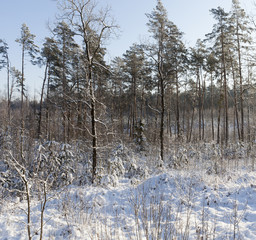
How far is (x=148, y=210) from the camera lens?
4934 mm

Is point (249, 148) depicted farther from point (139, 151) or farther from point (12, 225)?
point (12, 225)

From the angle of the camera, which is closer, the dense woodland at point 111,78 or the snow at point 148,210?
the snow at point 148,210

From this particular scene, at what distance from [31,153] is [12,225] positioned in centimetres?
821

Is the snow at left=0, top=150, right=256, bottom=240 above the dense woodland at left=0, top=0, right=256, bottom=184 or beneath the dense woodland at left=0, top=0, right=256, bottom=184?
beneath

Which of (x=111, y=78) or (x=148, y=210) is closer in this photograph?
(x=148, y=210)

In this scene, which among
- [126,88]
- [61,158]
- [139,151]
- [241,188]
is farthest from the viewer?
[126,88]

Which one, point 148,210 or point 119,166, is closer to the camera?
point 148,210

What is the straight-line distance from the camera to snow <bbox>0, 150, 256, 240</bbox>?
3389mm

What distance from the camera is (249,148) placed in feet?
38.3

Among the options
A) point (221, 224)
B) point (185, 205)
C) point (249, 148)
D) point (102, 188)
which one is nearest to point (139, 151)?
point (249, 148)

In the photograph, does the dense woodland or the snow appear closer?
the snow

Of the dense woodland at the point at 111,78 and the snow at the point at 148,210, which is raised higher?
the dense woodland at the point at 111,78

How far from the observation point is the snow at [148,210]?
339 cm

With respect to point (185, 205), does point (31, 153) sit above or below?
above
